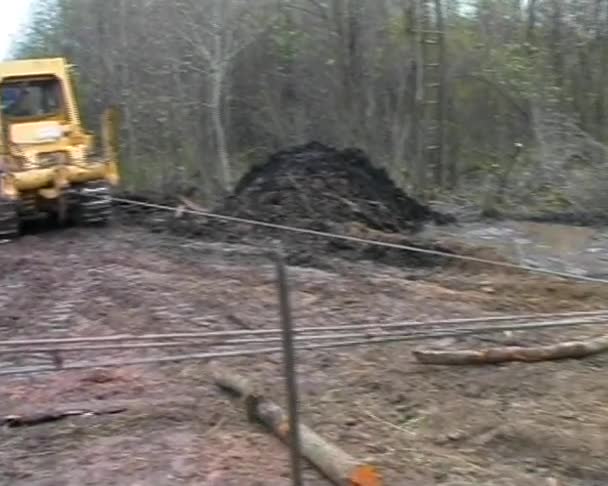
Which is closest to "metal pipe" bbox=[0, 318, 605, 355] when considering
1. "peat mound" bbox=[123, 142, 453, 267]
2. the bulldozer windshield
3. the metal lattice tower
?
"peat mound" bbox=[123, 142, 453, 267]

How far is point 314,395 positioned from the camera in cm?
611

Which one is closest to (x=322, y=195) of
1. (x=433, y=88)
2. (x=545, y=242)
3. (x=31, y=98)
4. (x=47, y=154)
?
(x=545, y=242)

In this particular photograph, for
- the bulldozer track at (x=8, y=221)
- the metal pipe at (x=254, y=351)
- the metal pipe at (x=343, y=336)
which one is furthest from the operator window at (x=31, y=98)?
the metal pipe at (x=254, y=351)

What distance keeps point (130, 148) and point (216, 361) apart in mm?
15460

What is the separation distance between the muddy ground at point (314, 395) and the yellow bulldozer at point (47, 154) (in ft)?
7.72

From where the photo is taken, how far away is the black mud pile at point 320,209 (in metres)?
11.0

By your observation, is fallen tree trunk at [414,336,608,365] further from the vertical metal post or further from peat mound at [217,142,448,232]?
peat mound at [217,142,448,232]

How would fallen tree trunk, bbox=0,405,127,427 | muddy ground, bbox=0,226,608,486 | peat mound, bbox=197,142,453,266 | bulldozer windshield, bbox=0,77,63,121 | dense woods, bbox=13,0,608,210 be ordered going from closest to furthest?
1. muddy ground, bbox=0,226,608,486
2. fallen tree trunk, bbox=0,405,127,427
3. peat mound, bbox=197,142,453,266
4. bulldozer windshield, bbox=0,77,63,121
5. dense woods, bbox=13,0,608,210

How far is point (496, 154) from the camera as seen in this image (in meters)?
19.8

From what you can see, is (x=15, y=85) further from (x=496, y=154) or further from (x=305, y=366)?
(x=496, y=154)

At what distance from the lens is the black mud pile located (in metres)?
11.0

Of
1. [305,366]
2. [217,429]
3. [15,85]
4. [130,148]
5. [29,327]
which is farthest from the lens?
[130,148]

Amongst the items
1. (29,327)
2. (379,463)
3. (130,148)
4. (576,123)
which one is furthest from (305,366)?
(130,148)

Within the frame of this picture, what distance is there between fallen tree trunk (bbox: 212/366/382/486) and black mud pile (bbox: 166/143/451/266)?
440cm
